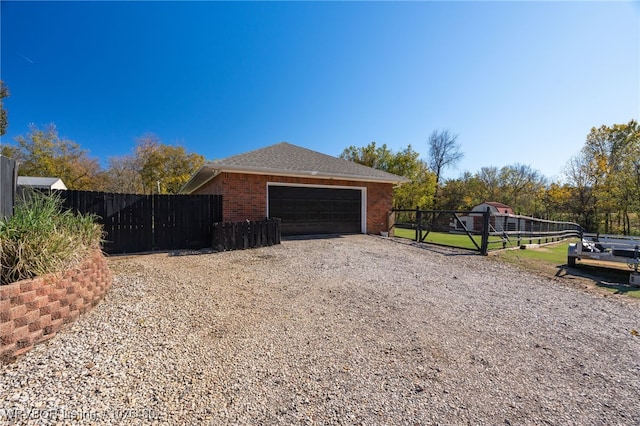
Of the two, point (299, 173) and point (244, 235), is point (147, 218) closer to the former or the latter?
point (244, 235)

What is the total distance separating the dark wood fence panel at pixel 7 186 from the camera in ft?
10.8

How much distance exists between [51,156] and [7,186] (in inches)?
1288

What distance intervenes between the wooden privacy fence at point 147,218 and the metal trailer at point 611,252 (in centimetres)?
1122

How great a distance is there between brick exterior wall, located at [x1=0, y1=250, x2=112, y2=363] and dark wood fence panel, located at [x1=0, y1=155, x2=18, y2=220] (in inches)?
50.3

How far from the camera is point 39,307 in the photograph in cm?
243

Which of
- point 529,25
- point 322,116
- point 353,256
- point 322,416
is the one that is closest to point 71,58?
point 322,116

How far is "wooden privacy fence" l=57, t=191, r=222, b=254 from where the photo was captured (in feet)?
23.1

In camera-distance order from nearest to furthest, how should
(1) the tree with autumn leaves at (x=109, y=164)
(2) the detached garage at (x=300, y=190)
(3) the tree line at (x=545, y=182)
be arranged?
(2) the detached garage at (x=300, y=190), (3) the tree line at (x=545, y=182), (1) the tree with autumn leaves at (x=109, y=164)

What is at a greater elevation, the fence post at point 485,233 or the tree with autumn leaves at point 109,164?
the tree with autumn leaves at point 109,164

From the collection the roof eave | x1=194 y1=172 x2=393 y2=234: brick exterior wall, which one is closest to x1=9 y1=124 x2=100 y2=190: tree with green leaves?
x1=194 y1=172 x2=393 y2=234: brick exterior wall

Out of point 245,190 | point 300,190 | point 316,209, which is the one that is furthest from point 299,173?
point 245,190

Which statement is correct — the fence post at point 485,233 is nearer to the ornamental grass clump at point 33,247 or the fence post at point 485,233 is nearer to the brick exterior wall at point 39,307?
the brick exterior wall at point 39,307

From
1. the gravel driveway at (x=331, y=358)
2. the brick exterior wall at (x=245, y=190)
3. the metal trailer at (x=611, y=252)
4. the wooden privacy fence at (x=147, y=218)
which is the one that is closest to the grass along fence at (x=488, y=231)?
the metal trailer at (x=611, y=252)

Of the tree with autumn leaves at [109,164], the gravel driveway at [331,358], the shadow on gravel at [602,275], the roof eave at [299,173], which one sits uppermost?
the tree with autumn leaves at [109,164]
